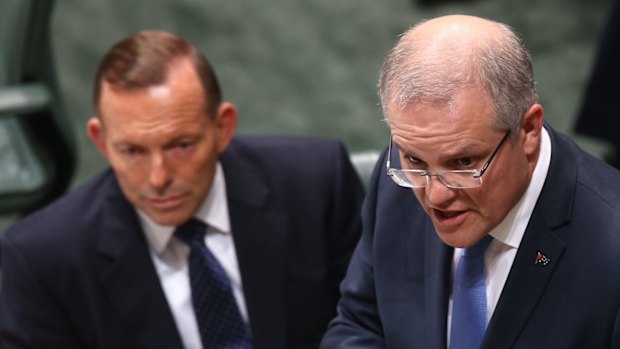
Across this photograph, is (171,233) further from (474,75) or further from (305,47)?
(305,47)

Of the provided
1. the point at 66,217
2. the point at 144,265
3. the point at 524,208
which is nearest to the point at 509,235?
the point at 524,208

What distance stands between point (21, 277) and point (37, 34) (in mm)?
904

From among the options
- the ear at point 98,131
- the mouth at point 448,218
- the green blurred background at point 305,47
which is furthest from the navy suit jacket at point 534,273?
the green blurred background at point 305,47

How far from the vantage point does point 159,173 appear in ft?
7.55

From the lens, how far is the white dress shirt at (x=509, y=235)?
5.72 ft

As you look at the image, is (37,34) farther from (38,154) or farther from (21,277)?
(21,277)

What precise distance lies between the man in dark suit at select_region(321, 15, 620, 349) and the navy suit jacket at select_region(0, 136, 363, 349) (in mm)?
528

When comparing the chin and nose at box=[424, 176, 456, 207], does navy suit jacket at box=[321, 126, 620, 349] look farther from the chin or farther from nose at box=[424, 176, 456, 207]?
the chin

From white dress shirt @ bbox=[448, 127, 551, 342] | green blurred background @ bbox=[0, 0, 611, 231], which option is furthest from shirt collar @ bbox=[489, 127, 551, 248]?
green blurred background @ bbox=[0, 0, 611, 231]

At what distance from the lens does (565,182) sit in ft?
5.68

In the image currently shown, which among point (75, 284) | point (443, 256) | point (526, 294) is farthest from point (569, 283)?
point (75, 284)

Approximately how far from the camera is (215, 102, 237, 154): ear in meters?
2.42

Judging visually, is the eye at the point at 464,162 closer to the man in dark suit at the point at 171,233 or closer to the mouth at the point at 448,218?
the mouth at the point at 448,218

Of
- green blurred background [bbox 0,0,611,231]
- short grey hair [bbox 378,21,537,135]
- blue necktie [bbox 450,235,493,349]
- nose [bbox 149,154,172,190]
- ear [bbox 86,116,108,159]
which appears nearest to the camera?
short grey hair [bbox 378,21,537,135]
